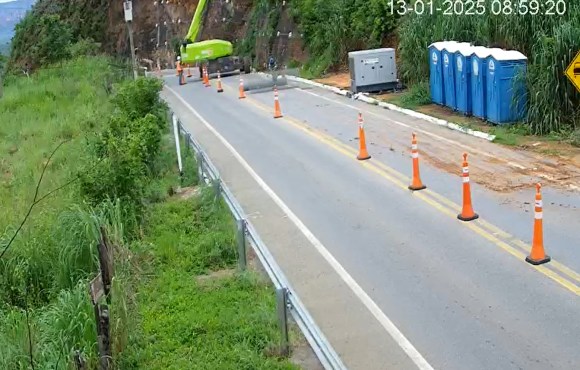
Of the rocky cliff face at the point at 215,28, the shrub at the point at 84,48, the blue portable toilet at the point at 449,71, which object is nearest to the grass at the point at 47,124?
the shrub at the point at 84,48

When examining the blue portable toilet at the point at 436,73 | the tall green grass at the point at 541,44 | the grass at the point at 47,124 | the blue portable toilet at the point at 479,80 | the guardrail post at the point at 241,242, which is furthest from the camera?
the blue portable toilet at the point at 436,73

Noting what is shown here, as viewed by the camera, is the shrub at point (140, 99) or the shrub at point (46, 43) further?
the shrub at point (46, 43)

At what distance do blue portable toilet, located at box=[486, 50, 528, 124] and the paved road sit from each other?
2.20m

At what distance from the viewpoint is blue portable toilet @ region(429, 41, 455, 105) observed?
74.4 feet

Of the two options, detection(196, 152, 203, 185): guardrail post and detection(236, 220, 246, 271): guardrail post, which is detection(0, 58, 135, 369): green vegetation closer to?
detection(236, 220, 246, 271): guardrail post

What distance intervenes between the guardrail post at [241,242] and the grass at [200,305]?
0.26m

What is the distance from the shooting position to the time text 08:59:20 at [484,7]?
1956cm

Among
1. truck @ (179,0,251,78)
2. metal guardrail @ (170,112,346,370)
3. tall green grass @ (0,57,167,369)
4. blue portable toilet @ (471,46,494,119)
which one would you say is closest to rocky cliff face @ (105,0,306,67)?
truck @ (179,0,251,78)

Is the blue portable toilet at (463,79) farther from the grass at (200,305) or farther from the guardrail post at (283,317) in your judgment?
the guardrail post at (283,317)

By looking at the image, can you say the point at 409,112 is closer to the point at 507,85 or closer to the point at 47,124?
the point at 507,85

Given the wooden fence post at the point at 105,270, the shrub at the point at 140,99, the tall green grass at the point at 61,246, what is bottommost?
the tall green grass at the point at 61,246

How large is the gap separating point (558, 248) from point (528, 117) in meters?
8.53

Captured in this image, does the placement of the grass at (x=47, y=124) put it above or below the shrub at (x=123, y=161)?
below

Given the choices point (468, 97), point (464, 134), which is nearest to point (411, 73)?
point (468, 97)
